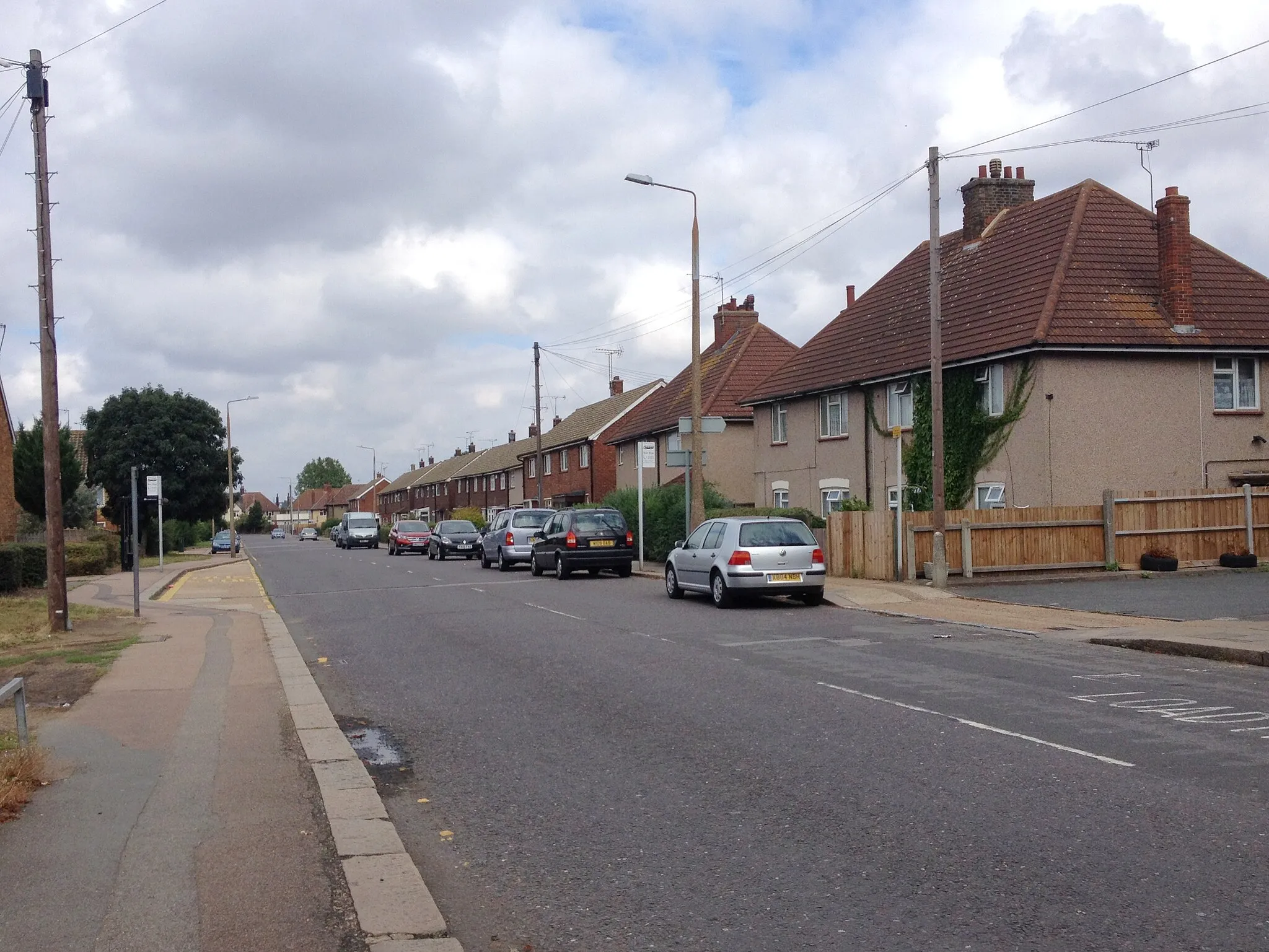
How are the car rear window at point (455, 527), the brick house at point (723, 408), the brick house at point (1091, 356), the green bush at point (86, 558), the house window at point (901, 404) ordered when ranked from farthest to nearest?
1. the car rear window at point (455, 527)
2. the brick house at point (723, 408)
3. the green bush at point (86, 558)
4. the house window at point (901, 404)
5. the brick house at point (1091, 356)

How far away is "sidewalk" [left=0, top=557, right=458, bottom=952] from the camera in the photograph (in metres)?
4.71

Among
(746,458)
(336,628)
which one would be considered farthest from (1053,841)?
(746,458)

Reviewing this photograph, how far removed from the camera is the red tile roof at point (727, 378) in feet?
139

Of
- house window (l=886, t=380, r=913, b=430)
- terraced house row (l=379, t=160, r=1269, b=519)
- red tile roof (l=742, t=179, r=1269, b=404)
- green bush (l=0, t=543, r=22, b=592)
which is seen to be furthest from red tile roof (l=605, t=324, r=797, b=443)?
green bush (l=0, t=543, r=22, b=592)

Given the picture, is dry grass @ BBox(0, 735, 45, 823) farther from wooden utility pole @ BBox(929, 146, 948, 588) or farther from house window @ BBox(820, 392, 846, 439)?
house window @ BBox(820, 392, 846, 439)

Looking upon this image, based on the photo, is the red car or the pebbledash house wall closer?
the pebbledash house wall

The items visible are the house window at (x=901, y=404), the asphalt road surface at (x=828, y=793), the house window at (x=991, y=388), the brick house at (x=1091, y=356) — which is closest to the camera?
the asphalt road surface at (x=828, y=793)

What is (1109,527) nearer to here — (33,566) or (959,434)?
(959,434)

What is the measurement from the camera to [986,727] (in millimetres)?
8711

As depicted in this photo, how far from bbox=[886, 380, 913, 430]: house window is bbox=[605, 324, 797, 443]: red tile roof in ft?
38.8

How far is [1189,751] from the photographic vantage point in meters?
7.86

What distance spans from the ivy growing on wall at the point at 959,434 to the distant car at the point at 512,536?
1009 centimetres

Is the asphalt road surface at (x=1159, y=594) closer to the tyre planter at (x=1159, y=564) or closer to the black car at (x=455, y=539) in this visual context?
the tyre planter at (x=1159, y=564)

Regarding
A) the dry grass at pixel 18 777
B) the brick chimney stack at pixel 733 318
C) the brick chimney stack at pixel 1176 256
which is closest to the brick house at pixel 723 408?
the brick chimney stack at pixel 733 318
